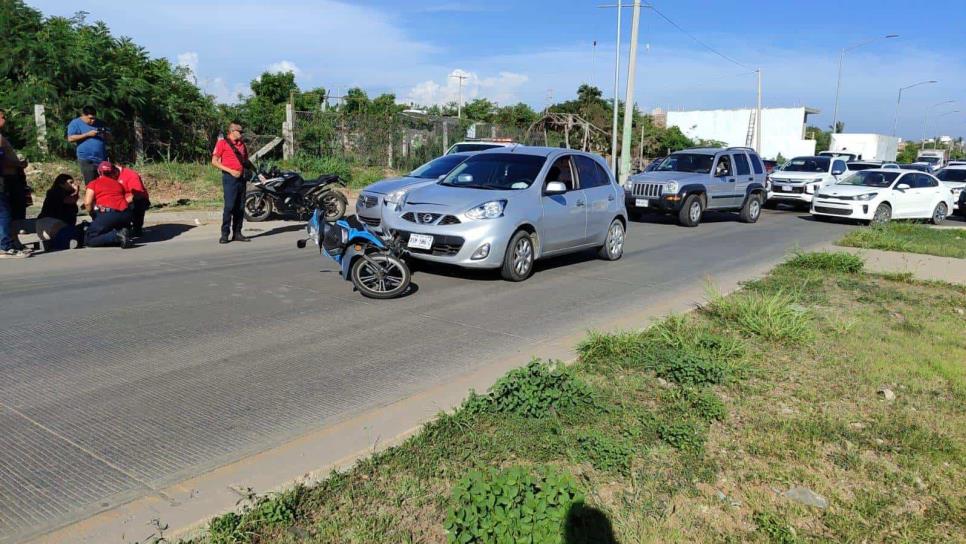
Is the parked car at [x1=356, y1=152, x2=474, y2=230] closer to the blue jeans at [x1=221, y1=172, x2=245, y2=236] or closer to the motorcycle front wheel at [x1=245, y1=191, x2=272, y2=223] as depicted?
the blue jeans at [x1=221, y1=172, x2=245, y2=236]

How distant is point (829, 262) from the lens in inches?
417

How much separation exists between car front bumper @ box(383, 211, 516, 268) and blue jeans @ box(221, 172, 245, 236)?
3889mm

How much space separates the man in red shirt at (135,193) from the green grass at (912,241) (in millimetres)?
12875

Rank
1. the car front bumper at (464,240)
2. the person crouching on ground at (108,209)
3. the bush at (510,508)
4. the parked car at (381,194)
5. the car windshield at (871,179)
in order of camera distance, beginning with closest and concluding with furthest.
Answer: the bush at (510,508)
the car front bumper at (464,240)
the person crouching on ground at (108,209)
the parked car at (381,194)
the car windshield at (871,179)

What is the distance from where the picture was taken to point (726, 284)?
9773 millimetres

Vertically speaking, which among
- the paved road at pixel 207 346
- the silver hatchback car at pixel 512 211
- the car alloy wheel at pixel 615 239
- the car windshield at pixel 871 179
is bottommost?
the paved road at pixel 207 346

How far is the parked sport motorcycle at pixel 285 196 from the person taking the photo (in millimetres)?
15180

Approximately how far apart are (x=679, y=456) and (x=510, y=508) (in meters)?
1.36

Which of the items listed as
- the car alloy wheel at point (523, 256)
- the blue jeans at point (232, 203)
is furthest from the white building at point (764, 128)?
the car alloy wheel at point (523, 256)

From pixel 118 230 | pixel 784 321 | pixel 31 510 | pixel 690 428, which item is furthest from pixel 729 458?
pixel 118 230

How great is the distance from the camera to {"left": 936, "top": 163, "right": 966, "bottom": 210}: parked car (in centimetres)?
2586

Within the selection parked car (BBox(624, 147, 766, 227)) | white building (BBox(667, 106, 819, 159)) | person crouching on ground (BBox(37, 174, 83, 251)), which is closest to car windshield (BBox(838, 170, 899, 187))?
parked car (BBox(624, 147, 766, 227))

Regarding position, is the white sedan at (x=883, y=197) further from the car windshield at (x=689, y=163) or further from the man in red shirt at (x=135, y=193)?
the man in red shirt at (x=135, y=193)

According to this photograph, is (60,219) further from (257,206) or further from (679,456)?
(679,456)
